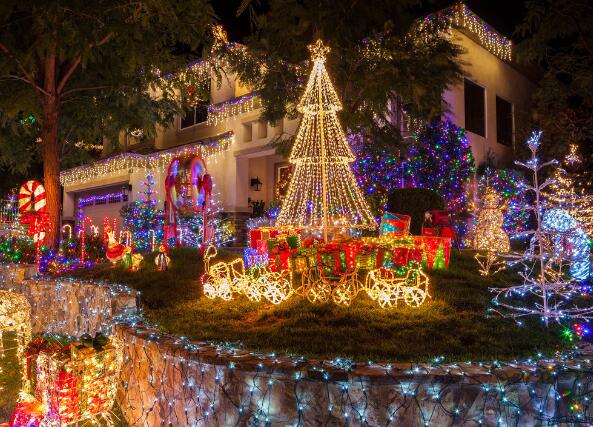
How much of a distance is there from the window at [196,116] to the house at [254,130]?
5cm

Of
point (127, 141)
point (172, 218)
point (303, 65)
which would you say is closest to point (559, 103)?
point (303, 65)

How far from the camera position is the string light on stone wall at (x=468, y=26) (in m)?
14.3

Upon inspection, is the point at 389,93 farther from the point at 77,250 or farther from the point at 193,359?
the point at 193,359

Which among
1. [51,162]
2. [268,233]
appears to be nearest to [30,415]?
[268,233]

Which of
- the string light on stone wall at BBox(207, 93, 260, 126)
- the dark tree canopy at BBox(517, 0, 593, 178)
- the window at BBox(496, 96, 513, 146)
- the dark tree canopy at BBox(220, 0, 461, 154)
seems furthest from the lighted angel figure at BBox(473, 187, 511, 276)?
the string light on stone wall at BBox(207, 93, 260, 126)

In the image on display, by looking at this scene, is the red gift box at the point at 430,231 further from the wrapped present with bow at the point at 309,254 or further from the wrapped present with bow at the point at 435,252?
the wrapped present with bow at the point at 309,254

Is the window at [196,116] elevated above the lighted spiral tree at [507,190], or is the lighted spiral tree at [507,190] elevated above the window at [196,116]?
the window at [196,116]

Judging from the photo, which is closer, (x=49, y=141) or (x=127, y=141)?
(x=49, y=141)

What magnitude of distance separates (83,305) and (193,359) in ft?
16.3

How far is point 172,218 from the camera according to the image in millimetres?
11172

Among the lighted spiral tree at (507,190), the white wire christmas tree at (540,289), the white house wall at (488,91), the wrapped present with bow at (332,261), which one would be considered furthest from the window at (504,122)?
the wrapped present with bow at (332,261)

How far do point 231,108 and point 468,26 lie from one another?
30.0ft

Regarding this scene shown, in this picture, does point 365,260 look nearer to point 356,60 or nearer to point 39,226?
point 356,60

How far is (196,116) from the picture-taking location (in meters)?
23.5
